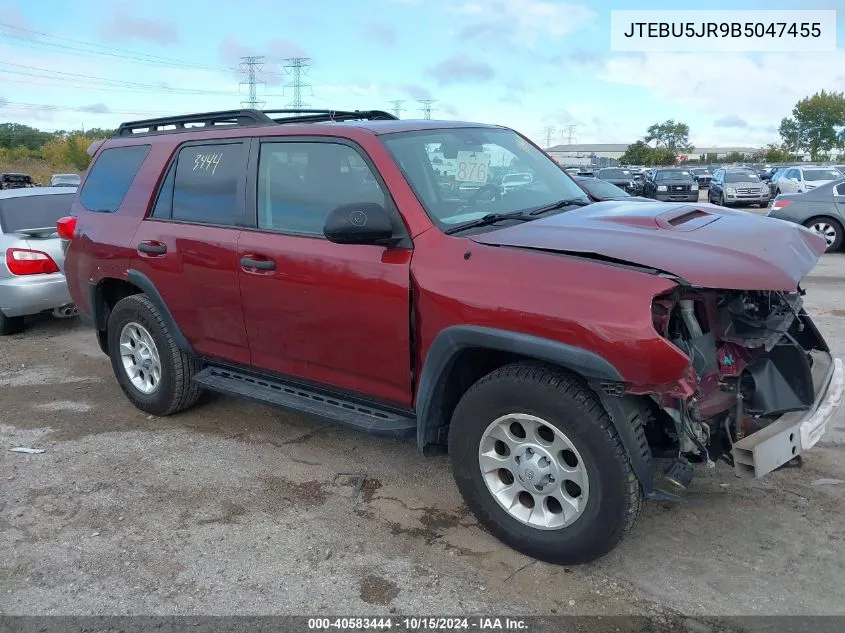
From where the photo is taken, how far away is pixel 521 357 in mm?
3287

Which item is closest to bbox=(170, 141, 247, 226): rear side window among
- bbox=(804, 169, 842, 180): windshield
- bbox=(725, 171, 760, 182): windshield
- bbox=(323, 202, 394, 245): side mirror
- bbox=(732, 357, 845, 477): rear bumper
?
bbox=(323, 202, 394, 245): side mirror

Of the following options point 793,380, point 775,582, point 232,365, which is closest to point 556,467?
point 775,582

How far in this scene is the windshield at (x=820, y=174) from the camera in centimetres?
2445

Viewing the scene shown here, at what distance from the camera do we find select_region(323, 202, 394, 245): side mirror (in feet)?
10.8

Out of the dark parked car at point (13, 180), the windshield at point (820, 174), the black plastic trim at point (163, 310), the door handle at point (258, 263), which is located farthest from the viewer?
the dark parked car at point (13, 180)

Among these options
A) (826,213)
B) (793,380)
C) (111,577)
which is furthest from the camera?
(826,213)

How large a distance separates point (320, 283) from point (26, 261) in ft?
16.7

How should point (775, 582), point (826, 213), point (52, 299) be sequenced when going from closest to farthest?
point (775, 582)
point (52, 299)
point (826, 213)

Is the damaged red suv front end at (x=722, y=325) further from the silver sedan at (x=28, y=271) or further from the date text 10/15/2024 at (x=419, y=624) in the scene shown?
the silver sedan at (x=28, y=271)

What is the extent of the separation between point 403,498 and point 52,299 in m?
5.27

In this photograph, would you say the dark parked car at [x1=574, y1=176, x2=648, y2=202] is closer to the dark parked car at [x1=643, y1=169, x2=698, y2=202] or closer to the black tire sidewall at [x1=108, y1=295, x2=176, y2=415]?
the black tire sidewall at [x1=108, y1=295, x2=176, y2=415]

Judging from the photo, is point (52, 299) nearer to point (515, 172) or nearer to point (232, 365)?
point (232, 365)

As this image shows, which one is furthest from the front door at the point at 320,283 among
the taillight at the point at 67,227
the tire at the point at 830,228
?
the tire at the point at 830,228

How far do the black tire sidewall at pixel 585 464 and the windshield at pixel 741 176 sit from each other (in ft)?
85.2
